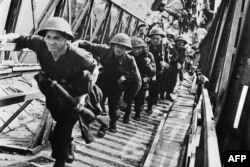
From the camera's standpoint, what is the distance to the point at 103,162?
13.9 ft

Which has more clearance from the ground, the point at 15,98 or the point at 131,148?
the point at 15,98

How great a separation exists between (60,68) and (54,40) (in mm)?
318

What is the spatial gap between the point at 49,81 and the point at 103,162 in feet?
5.43

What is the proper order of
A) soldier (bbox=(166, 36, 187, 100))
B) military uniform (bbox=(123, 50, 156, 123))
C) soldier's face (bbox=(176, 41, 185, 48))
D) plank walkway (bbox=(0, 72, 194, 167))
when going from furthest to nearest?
soldier's face (bbox=(176, 41, 185, 48)) < soldier (bbox=(166, 36, 187, 100)) < military uniform (bbox=(123, 50, 156, 123)) < plank walkway (bbox=(0, 72, 194, 167))

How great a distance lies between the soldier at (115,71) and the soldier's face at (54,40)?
171 cm

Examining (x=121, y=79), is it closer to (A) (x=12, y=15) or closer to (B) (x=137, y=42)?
(B) (x=137, y=42)

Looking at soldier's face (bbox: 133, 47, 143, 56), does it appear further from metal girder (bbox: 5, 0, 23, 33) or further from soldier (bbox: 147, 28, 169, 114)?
metal girder (bbox: 5, 0, 23, 33)

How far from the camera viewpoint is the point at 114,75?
5.44 m

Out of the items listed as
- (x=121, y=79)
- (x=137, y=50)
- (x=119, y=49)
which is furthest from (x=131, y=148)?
(x=137, y=50)

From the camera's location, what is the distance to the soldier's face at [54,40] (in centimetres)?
322

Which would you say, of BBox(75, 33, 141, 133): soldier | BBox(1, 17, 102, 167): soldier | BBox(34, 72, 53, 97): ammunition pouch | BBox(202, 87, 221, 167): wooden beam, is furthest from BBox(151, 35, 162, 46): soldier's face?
BBox(202, 87, 221, 167): wooden beam

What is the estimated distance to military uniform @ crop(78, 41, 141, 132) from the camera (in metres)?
5.27

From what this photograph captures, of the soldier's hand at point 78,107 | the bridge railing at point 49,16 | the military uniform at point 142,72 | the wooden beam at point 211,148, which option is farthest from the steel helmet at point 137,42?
the wooden beam at point 211,148

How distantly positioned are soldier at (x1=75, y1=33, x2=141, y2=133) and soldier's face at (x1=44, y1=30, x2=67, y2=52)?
1.71 meters
